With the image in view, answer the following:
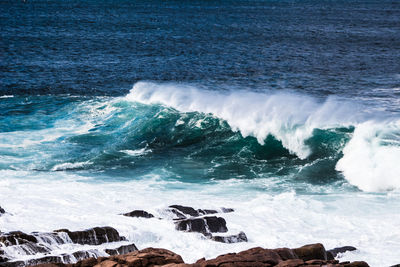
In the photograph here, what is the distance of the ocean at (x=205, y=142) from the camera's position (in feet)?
47.7

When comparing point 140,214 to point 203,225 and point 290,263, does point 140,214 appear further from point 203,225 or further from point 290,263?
point 290,263

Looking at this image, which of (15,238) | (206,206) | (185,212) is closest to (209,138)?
(206,206)

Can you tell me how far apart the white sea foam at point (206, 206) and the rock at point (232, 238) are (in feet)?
0.50

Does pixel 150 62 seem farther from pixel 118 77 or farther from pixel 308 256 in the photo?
pixel 308 256

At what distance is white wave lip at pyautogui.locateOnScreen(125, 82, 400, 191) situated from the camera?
65.1 ft

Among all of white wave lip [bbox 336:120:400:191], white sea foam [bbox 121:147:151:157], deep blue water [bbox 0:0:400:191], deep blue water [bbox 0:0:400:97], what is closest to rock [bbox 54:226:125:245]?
deep blue water [bbox 0:0:400:191]

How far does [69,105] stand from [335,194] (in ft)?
53.9

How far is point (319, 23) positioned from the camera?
79625mm

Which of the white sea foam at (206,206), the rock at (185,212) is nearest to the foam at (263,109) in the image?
the white sea foam at (206,206)

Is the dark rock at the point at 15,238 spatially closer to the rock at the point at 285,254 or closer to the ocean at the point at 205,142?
the ocean at the point at 205,142

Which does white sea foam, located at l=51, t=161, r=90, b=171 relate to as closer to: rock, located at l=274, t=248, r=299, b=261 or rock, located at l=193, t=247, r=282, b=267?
rock, located at l=193, t=247, r=282, b=267

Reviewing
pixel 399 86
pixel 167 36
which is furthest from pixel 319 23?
pixel 399 86

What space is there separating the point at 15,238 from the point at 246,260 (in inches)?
187

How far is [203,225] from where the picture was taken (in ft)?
43.8
